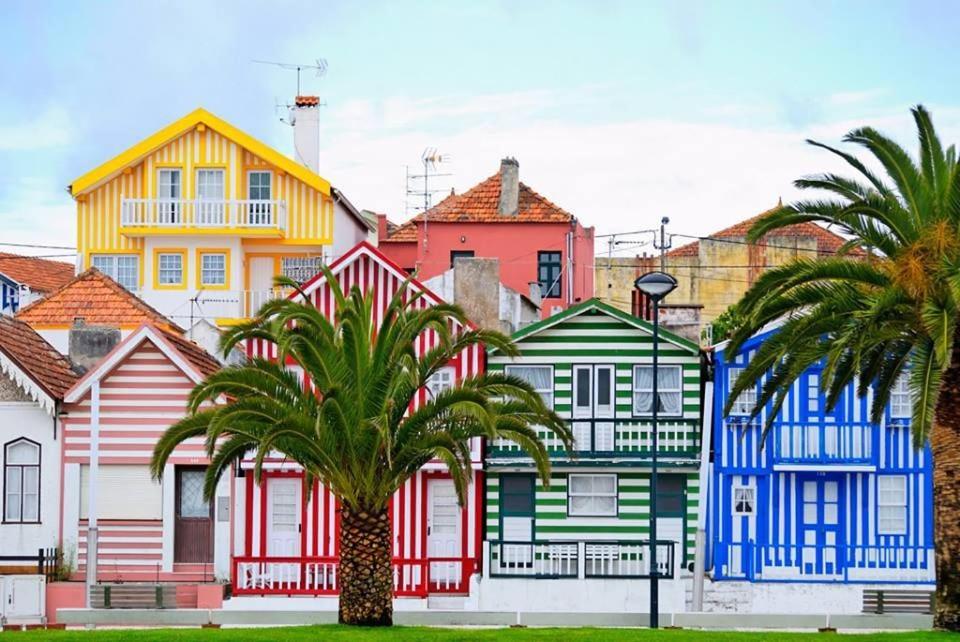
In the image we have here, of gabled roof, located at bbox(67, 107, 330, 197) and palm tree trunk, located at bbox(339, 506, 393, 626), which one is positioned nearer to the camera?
palm tree trunk, located at bbox(339, 506, 393, 626)

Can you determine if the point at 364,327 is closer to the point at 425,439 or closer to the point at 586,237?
the point at 425,439

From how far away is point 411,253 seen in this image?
72438mm

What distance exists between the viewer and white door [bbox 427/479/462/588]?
47.7 m

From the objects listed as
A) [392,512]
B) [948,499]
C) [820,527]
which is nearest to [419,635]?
[948,499]

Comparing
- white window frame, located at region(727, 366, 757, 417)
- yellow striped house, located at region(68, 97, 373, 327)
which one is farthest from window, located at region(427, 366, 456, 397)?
yellow striped house, located at region(68, 97, 373, 327)

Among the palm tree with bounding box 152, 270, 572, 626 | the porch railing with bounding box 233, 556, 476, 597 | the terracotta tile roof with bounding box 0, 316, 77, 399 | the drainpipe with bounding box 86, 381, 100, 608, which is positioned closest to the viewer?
the palm tree with bounding box 152, 270, 572, 626

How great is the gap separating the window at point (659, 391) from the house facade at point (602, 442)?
0.07 ft

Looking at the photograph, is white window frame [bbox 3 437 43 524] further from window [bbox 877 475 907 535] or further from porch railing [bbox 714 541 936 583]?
window [bbox 877 475 907 535]

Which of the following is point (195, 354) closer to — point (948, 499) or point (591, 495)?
point (591, 495)

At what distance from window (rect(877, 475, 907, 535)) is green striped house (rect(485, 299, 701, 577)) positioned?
4156 millimetres

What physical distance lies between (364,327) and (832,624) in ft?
41.2

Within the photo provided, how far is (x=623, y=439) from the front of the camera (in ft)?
155

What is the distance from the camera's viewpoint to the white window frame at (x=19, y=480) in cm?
4694

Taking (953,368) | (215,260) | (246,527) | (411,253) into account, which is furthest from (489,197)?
(953,368)
